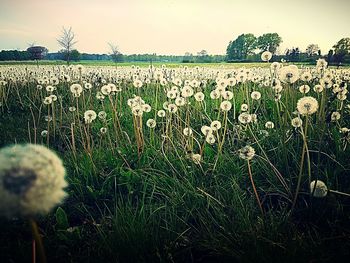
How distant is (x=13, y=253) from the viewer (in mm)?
2131

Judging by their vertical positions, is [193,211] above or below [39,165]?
below

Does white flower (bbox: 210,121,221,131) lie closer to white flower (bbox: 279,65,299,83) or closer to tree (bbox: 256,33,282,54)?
white flower (bbox: 279,65,299,83)

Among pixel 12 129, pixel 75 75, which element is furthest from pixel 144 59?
pixel 12 129

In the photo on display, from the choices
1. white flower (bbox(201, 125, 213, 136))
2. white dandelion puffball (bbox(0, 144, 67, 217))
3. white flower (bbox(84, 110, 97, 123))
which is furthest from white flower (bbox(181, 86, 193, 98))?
white dandelion puffball (bbox(0, 144, 67, 217))

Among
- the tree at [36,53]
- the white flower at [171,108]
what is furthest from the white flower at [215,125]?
the tree at [36,53]

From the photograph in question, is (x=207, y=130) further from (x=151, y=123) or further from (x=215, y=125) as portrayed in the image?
(x=151, y=123)

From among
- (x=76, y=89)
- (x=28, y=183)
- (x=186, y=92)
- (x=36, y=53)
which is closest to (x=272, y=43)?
(x=186, y=92)

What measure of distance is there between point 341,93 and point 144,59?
10198cm

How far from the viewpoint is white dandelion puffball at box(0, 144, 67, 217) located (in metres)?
1.22

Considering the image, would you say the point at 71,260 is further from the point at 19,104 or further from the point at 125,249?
the point at 19,104

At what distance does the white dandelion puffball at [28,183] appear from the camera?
48.1 inches

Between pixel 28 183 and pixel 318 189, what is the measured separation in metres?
2.11

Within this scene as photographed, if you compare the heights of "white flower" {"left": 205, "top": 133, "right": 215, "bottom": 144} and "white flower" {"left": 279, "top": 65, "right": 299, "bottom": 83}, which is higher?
"white flower" {"left": 279, "top": 65, "right": 299, "bottom": 83}

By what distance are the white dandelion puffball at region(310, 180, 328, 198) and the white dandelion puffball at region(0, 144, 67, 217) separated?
1.95 metres
